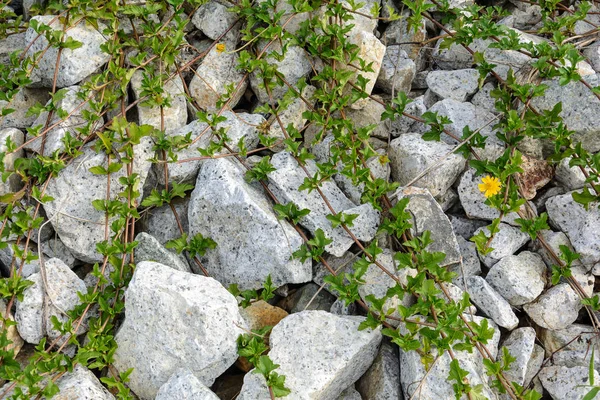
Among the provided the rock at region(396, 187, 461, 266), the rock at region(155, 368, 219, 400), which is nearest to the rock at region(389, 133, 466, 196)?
the rock at region(396, 187, 461, 266)

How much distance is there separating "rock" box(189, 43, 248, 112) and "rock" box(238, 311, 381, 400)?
4.92 feet

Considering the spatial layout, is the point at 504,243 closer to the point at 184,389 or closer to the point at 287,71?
the point at 287,71

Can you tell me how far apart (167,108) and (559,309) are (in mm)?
2467

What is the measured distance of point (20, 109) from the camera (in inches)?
156

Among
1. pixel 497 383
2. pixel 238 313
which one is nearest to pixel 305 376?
pixel 238 313

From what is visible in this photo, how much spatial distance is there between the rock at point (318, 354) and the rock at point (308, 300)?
248 millimetres

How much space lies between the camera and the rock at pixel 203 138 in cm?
359

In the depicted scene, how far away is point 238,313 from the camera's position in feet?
10.1

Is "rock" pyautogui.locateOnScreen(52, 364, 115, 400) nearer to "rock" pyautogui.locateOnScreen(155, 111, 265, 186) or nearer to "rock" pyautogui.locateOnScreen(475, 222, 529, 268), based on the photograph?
"rock" pyautogui.locateOnScreen(155, 111, 265, 186)

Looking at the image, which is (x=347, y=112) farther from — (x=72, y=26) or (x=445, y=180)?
(x=72, y=26)

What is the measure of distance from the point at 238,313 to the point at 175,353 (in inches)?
13.9

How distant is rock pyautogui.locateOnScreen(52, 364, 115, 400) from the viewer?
287cm

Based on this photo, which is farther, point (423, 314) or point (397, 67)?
point (397, 67)

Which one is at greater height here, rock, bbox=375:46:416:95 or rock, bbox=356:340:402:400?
rock, bbox=375:46:416:95
